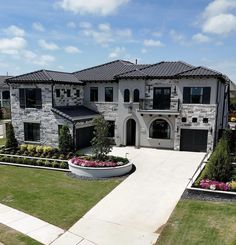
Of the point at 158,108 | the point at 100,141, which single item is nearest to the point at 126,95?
the point at 158,108

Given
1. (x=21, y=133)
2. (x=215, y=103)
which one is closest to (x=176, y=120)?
(x=215, y=103)

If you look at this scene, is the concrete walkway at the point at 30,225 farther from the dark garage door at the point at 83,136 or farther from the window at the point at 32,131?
the window at the point at 32,131

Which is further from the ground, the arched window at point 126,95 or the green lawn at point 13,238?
the arched window at point 126,95

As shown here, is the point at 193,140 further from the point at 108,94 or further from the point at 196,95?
the point at 108,94

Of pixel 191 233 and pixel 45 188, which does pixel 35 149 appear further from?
pixel 191 233

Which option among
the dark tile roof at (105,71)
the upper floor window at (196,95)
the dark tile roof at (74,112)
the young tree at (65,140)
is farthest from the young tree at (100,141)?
the dark tile roof at (105,71)

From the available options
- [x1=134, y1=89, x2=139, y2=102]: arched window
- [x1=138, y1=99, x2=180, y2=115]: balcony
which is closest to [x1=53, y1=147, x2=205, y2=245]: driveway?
[x1=138, y1=99, x2=180, y2=115]: balcony
